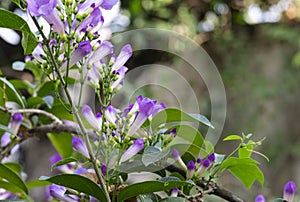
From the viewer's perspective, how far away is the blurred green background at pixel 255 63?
8.34ft

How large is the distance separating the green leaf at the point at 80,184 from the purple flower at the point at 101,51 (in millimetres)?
111

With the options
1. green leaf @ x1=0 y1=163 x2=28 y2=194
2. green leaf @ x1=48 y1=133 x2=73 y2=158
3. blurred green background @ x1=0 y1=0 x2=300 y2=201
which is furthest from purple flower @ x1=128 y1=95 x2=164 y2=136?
blurred green background @ x1=0 y1=0 x2=300 y2=201

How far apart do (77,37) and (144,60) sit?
65.1 inches

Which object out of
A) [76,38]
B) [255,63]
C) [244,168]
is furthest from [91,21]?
[255,63]

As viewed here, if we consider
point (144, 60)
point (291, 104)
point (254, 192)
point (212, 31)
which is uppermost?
point (212, 31)

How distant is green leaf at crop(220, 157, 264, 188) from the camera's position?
49cm

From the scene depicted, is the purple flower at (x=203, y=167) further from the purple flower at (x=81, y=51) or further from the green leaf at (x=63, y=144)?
the green leaf at (x=63, y=144)

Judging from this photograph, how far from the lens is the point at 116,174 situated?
1.40 ft

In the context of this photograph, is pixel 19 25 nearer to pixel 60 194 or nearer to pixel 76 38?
pixel 76 38

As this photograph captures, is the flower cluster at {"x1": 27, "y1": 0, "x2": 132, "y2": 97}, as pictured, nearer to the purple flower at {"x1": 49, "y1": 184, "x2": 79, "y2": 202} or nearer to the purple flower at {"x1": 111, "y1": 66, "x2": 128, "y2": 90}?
the purple flower at {"x1": 111, "y1": 66, "x2": 128, "y2": 90}

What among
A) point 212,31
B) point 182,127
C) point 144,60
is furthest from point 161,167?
point 212,31

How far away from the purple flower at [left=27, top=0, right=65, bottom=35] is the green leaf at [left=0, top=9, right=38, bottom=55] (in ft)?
0.07

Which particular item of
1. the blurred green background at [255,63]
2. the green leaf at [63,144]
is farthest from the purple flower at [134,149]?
the blurred green background at [255,63]

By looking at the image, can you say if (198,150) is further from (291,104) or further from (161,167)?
(291,104)
